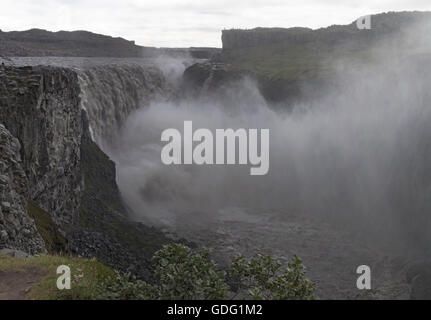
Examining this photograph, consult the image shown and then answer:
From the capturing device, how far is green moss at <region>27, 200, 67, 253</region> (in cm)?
2135

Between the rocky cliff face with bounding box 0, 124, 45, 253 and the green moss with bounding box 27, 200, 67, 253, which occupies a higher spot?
the rocky cliff face with bounding box 0, 124, 45, 253

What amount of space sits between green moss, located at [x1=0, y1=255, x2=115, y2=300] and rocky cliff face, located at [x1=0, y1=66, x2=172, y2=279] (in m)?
2.84

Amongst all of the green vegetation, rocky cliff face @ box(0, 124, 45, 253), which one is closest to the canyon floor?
rocky cliff face @ box(0, 124, 45, 253)

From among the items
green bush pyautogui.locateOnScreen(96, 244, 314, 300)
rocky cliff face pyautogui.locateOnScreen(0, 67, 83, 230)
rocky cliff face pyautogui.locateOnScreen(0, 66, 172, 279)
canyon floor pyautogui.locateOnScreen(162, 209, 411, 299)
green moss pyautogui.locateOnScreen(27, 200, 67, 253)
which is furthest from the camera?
canyon floor pyautogui.locateOnScreen(162, 209, 411, 299)

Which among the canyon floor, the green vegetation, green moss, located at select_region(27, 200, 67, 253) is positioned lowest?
the canyon floor

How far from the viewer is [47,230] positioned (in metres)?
22.4

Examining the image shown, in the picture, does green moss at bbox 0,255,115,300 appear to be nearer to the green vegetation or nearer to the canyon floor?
the green vegetation

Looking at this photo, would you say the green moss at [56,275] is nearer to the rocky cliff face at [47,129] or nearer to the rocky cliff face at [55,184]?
the rocky cliff face at [55,184]

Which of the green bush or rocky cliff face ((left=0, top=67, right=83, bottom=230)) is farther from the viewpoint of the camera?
rocky cliff face ((left=0, top=67, right=83, bottom=230))

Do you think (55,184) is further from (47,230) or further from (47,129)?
(47,230)

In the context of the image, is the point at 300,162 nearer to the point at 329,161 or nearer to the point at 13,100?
the point at 329,161

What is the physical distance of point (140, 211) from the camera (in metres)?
46.5

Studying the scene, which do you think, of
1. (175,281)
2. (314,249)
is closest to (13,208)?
(175,281)
